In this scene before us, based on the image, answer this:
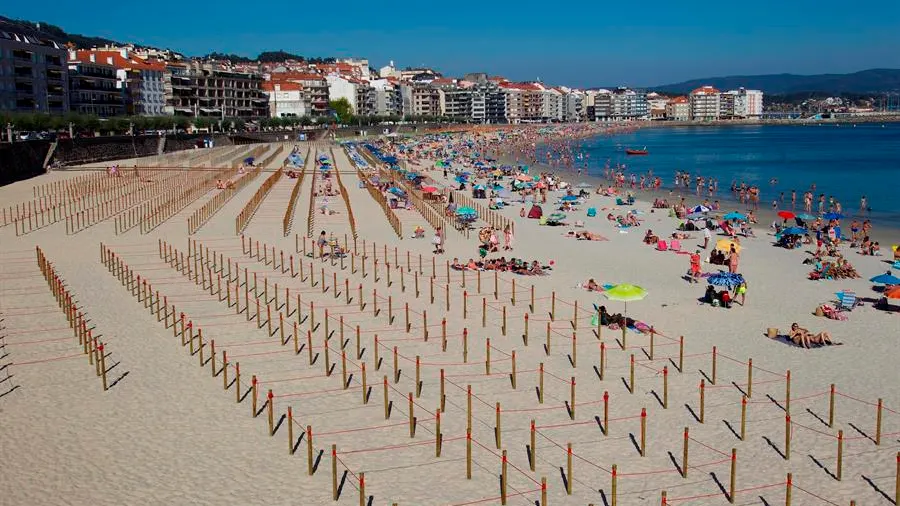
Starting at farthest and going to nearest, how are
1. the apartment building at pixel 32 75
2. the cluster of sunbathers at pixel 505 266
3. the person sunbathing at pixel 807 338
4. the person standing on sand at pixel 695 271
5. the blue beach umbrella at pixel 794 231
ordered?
the apartment building at pixel 32 75, the blue beach umbrella at pixel 794 231, the cluster of sunbathers at pixel 505 266, the person standing on sand at pixel 695 271, the person sunbathing at pixel 807 338

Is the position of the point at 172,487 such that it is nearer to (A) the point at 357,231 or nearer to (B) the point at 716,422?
(B) the point at 716,422

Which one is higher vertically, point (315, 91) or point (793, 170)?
point (315, 91)

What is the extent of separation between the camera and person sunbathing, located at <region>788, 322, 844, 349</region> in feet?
55.8

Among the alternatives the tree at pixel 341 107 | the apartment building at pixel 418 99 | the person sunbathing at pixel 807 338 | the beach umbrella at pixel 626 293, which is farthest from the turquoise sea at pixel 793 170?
the apartment building at pixel 418 99

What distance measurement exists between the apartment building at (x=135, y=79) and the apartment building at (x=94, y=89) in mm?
1169

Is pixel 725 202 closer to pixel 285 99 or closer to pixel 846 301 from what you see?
pixel 846 301

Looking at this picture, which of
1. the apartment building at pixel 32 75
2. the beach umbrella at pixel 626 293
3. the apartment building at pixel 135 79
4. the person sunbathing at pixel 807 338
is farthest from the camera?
the apartment building at pixel 135 79

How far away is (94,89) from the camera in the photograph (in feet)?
301

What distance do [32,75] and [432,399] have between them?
7364cm

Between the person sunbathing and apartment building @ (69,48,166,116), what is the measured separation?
94194 mm

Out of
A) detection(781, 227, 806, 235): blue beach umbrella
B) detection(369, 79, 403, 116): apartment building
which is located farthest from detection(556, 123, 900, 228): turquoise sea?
detection(369, 79, 403, 116): apartment building

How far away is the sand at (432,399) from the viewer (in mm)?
11312

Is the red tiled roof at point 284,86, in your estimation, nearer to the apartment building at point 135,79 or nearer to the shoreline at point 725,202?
the apartment building at point 135,79

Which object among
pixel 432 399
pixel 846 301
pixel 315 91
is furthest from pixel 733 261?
pixel 315 91
